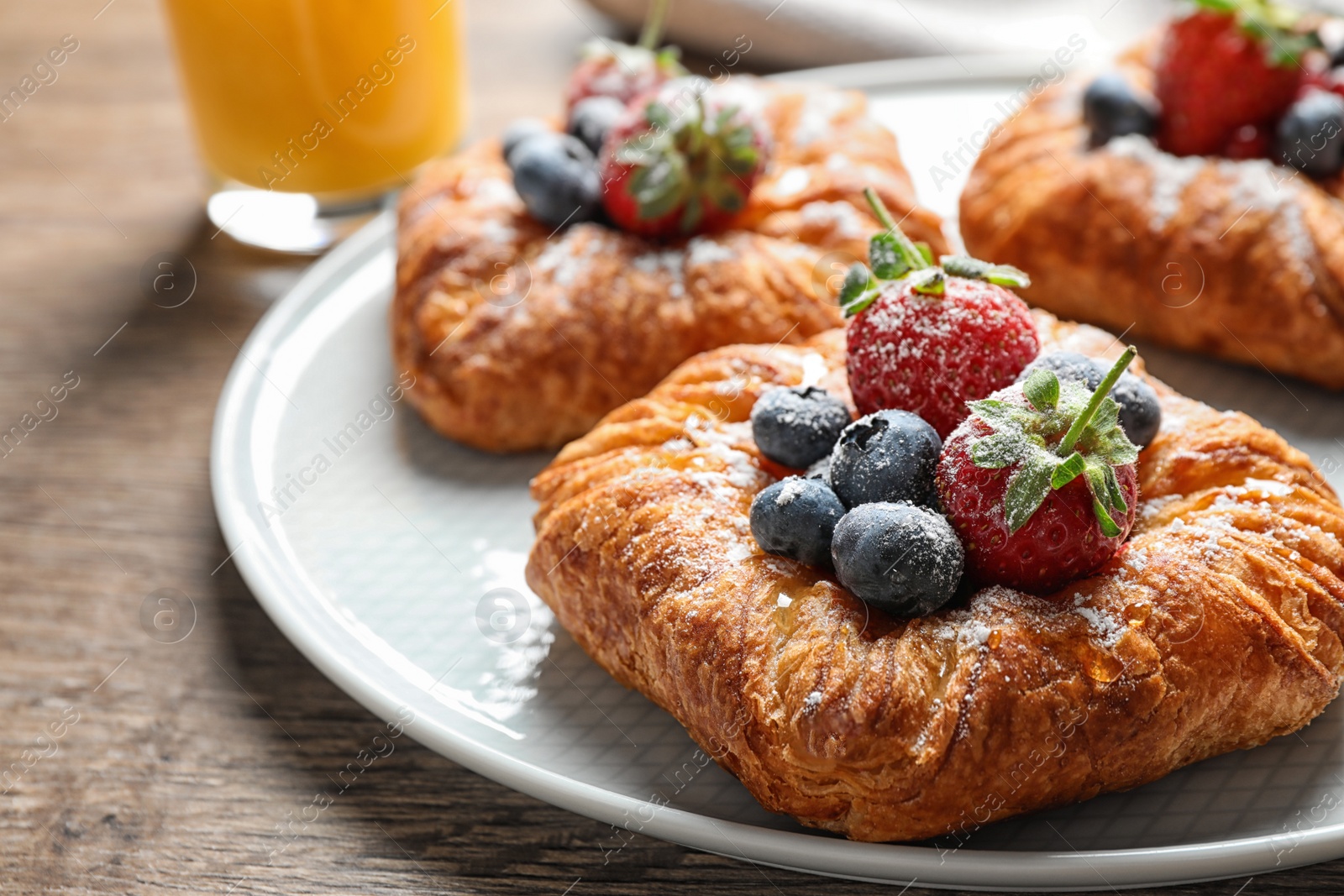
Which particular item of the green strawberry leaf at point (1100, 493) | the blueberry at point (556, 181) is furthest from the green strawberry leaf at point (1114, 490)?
the blueberry at point (556, 181)

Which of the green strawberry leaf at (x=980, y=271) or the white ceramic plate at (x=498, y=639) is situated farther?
the green strawberry leaf at (x=980, y=271)

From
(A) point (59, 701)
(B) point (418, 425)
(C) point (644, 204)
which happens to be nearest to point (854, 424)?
(C) point (644, 204)

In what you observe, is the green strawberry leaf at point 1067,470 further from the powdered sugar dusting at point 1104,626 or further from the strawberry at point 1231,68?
the strawberry at point 1231,68

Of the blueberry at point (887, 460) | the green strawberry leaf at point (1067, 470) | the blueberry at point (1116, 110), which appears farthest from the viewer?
the blueberry at point (1116, 110)

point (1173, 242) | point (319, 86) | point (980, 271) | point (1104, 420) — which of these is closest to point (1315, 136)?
point (1173, 242)

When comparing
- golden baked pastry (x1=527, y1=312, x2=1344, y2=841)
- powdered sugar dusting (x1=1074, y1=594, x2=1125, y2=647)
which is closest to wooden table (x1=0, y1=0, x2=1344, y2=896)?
golden baked pastry (x1=527, y1=312, x2=1344, y2=841)
